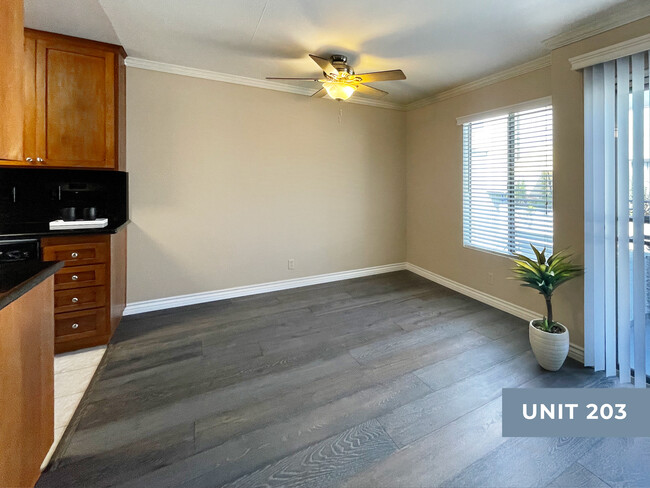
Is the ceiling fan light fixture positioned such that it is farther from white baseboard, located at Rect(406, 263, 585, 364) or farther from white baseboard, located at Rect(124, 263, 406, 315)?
white baseboard, located at Rect(406, 263, 585, 364)

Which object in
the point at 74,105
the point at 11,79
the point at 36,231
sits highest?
the point at 74,105

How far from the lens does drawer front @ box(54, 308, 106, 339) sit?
2.36 metres

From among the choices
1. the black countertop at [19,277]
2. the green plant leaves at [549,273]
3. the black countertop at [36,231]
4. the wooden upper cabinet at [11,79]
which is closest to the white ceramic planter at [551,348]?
the green plant leaves at [549,273]

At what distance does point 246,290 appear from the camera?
12.1 feet

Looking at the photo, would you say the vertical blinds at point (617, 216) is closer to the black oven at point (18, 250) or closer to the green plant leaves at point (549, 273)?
the green plant leaves at point (549, 273)

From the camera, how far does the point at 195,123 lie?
10.6 feet

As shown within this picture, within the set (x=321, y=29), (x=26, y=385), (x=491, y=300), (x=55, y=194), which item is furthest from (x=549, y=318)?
(x=55, y=194)

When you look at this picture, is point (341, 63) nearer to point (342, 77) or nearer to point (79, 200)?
point (342, 77)

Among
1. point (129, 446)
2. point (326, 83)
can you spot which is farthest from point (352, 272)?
point (129, 446)

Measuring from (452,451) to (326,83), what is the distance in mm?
2933

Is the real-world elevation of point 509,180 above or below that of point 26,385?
above

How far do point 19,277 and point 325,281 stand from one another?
3.33 metres

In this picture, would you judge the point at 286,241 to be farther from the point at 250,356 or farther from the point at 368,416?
the point at 368,416

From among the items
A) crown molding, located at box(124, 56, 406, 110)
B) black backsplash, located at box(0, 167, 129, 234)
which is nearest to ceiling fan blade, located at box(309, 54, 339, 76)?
crown molding, located at box(124, 56, 406, 110)
